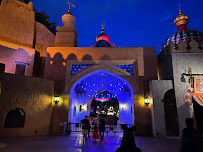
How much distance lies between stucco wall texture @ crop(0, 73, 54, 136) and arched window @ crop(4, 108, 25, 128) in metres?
2.89

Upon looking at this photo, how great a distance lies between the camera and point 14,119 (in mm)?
12547

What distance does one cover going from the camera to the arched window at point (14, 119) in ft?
40.4

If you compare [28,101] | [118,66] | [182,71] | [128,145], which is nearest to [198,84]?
[182,71]

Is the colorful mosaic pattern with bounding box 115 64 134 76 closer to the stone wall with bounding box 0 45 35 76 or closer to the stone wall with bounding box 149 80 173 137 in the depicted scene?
the stone wall with bounding box 149 80 173 137

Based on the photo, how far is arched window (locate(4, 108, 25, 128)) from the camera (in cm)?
1233

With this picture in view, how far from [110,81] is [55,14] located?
95.6m

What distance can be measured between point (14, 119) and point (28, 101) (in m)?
3.76

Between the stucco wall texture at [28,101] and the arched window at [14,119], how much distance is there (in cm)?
289

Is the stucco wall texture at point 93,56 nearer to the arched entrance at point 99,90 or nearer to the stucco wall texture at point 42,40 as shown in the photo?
the stucco wall texture at point 42,40

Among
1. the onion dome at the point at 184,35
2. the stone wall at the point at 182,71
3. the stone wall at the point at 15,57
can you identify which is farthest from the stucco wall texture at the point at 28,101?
the onion dome at the point at 184,35

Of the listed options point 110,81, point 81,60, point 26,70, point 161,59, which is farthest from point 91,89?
point 161,59

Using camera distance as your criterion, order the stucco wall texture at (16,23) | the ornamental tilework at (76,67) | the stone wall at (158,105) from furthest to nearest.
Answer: the stucco wall texture at (16,23) < the ornamental tilework at (76,67) < the stone wall at (158,105)

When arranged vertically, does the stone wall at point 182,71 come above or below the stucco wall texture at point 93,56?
below

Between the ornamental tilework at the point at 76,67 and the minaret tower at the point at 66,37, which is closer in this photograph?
the ornamental tilework at the point at 76,67
